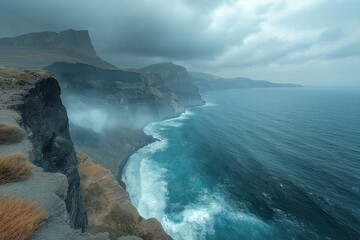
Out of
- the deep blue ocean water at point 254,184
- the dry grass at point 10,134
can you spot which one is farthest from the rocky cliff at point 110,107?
the dry grass at point 10,134

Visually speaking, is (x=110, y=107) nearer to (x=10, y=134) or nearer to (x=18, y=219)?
(x=10, y=134)

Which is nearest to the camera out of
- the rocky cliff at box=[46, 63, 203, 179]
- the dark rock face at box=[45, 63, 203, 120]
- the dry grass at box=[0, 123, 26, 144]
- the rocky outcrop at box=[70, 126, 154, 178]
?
the dry grass at box=[0, 123, 26, 144]

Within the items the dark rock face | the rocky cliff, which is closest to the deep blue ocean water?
the rocky cliff

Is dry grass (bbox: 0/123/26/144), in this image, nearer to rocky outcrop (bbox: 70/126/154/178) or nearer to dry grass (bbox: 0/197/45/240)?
dry grass (bbox: 0/197/45/240)

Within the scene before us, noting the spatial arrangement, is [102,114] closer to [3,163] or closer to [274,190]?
[274,190]

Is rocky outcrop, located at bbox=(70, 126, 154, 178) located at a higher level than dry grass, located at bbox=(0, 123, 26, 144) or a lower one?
lower

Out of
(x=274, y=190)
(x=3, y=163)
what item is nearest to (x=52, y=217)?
(x=3, y=163)
